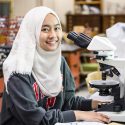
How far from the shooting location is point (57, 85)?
6.17 feet

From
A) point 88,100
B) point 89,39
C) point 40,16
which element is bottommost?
point 88,100

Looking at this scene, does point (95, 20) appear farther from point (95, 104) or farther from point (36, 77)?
point (36, 77)

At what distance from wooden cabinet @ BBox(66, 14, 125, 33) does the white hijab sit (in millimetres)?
4949

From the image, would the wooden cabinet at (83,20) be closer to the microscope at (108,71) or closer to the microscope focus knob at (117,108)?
the microscope at (108,71)

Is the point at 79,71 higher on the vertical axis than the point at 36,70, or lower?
lower

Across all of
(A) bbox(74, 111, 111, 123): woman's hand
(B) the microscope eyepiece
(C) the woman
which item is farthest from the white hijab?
(A) bbox(74, 111, 111, 123): woman's hand

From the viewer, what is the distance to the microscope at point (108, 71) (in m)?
1.73

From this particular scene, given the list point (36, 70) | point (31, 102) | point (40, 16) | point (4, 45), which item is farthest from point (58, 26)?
point (4, 45)

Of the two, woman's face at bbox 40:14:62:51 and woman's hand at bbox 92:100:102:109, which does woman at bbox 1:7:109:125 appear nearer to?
woman's face at bbox 40:14:62:51

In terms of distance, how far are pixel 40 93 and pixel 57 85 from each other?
106mm

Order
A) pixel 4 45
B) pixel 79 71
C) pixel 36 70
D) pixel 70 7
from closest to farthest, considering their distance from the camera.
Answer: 1. pixel 36 70
2. pixel 4 45
3. pixel 79 71
4. pixel 70 7

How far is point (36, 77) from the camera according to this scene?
182 centimetres

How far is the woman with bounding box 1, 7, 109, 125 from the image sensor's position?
170 cm

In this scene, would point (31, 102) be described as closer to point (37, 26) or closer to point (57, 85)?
point (57, 85)
